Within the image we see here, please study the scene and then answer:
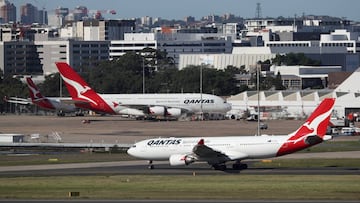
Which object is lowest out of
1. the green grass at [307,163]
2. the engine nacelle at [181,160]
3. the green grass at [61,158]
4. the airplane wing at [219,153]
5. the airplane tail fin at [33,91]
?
the green grass at [61,158]

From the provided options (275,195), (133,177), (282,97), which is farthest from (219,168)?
(282,97)

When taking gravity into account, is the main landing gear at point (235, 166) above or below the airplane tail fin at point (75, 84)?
below

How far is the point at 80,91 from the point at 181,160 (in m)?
67.2

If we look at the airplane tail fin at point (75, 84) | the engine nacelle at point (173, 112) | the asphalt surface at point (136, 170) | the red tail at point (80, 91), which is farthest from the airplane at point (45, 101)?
the asphalt surface at point (136, 170)

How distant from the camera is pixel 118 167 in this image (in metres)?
77.9

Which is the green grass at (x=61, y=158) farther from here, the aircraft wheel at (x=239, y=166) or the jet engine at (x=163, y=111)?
the jet engine at (x=163, y=111)

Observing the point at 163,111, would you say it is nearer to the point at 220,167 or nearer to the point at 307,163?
the point at 307,163

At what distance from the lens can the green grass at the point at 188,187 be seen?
58250 millimetres

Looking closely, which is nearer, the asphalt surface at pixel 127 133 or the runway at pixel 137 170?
the runway at pixel 137 170

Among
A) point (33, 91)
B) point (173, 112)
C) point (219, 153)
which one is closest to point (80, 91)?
point (33, 91)

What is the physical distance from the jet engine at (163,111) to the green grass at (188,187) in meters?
74.6

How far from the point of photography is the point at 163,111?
5699 inches

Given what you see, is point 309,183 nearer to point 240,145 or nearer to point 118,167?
point 240,145

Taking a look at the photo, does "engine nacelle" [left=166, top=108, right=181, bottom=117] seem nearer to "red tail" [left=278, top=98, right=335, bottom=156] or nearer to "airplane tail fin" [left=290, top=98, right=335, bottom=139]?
"red tail" [left=278, top=98, right=335, bottom=156]
